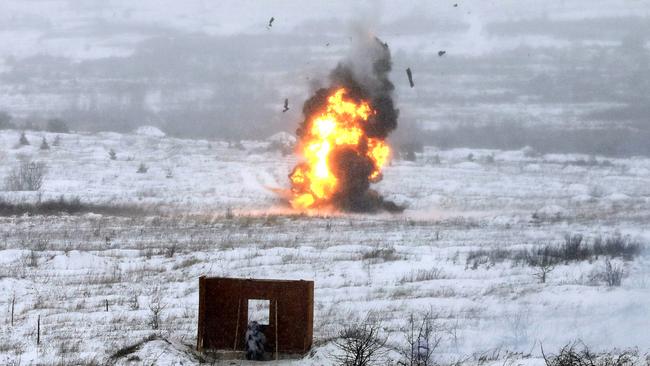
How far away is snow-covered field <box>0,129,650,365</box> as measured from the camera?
1886 centimetres

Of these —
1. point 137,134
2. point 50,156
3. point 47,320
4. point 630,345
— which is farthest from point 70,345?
point 137,134

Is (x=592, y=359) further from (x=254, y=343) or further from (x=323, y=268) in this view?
(x=323, y=268)

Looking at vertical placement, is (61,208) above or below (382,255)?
above

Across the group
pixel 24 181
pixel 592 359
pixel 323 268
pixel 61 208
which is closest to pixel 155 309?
pixel 323 268

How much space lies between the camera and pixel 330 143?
5144 cm

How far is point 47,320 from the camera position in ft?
65.9

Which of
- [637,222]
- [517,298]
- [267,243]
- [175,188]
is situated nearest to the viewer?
[517,298]

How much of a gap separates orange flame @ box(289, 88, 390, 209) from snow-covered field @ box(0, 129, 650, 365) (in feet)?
8.07

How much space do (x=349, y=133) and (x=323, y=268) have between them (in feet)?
78.0

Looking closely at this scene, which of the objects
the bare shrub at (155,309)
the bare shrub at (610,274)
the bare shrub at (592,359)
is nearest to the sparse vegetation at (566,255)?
the bare shrub at (610,274)

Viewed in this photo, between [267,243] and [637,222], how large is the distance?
23.6 m

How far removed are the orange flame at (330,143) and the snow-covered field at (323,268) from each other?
2460mm

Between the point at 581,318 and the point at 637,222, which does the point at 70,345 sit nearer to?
the point at 581,318

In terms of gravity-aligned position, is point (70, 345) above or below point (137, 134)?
below
